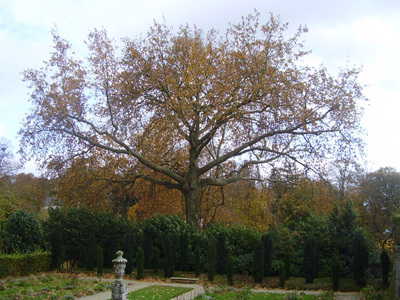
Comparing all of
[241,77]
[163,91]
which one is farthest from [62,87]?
[241,77]

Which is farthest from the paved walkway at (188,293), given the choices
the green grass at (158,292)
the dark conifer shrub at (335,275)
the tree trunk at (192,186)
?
the tree trunk at (192,186)

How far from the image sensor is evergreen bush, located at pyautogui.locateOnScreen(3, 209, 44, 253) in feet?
61.9

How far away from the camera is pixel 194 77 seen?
59.0 ft

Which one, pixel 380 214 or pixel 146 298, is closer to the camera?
pixel 146 298

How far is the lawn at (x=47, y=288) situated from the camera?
1156 cm

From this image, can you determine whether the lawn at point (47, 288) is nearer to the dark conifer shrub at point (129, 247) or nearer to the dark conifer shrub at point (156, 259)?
the dark conifer shrub at point (129, 247)

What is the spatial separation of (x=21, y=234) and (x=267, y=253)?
12.3m

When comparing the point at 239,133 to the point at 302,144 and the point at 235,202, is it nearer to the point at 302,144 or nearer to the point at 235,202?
the point at 302,144

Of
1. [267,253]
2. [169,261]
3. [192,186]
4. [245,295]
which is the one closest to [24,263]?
[169,261]

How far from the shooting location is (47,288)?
12867 millimetres

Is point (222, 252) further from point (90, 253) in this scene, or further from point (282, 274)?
point (90, 253)

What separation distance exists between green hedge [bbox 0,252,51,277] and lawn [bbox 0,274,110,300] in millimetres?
1669

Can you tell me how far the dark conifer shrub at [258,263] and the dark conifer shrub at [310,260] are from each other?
1656 millimetres

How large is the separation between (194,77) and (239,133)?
3.70 metres
